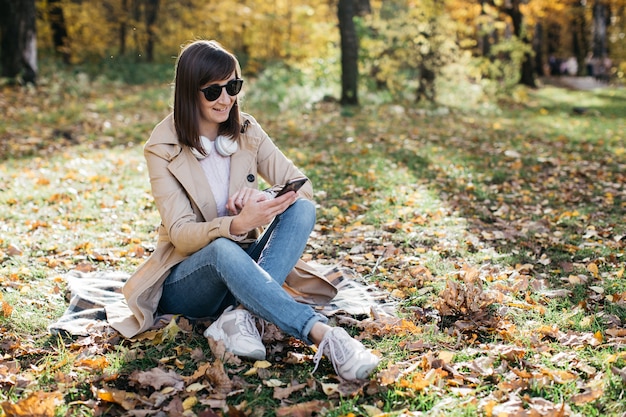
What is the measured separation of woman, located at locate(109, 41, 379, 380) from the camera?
9.02 ft

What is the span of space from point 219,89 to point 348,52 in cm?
888

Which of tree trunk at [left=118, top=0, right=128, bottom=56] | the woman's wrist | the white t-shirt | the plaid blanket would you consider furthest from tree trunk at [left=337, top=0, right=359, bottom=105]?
tree trunk at [left=118, top=0, right=128, bottom=56]

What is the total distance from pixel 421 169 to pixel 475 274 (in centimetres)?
364

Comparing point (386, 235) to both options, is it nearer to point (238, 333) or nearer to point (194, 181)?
point (194, 181)

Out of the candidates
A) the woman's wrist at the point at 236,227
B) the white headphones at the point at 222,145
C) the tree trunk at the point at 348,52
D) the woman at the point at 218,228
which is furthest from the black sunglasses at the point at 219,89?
the tree trunk at the point at 348,52

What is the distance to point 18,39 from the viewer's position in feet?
38.5

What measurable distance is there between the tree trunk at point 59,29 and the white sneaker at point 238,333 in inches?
615

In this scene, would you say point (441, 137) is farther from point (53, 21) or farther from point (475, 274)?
point (53, 21)

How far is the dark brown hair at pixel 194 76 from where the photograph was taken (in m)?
2.96

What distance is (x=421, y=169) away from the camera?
704 cm

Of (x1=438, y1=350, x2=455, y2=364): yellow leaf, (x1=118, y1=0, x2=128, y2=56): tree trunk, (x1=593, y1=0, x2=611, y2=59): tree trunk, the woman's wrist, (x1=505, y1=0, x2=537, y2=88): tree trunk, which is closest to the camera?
(x1=438, y1=350, x2=455, y2=364): yellow leaf

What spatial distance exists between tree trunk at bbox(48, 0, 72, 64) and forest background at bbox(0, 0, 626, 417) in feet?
11.9

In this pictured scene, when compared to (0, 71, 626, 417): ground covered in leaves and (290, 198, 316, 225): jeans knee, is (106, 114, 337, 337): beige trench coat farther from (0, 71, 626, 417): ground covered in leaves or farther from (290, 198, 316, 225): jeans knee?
(290, 198, 316, 225): jeans knee

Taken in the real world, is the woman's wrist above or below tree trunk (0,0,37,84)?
below
